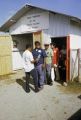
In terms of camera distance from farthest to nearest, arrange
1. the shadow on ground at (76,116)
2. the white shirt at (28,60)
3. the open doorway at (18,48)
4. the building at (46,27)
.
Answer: the open doorway at (18,48)
the building at (46,27)
the white shirt at (28,60)
the shadow on ground at (76,116)

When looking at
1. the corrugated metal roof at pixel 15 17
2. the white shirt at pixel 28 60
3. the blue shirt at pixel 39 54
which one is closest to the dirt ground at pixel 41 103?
the white shirt at pixel 28 60

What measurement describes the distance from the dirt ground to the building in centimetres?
211

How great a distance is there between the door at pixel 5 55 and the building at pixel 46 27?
2.76 ft

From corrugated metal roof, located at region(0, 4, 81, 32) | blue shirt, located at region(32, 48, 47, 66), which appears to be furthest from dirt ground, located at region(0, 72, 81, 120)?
corrugated metal roof, located at region(0, 4, 81, 32)

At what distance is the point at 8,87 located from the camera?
12.4 m

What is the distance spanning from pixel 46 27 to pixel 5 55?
12.5ft

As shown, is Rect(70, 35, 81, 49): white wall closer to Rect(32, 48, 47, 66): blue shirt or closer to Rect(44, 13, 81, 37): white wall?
Rect(44, 13, 81, 37): white wall

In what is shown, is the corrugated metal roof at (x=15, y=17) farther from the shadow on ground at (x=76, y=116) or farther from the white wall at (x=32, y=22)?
the shadow on ground at (x=76, y=116)

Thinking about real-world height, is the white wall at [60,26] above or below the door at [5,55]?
above

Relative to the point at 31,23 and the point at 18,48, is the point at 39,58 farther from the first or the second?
the point at 18,48

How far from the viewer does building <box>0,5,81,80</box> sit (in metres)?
12.8

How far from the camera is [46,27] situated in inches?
550

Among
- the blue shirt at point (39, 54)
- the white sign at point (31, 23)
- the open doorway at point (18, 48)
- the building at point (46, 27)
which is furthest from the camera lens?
the open doorway at point (18, 48)

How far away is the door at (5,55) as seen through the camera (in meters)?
15.9
